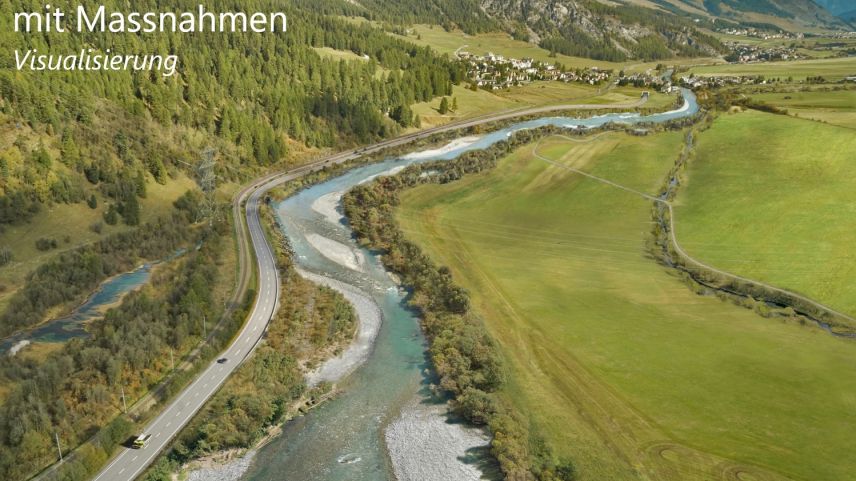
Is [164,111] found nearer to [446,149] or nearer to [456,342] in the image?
[446,149]

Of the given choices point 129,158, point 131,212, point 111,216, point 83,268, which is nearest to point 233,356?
point 83,268

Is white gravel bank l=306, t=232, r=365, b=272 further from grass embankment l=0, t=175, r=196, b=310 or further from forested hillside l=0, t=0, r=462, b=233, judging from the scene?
forested hillside l=0, t=0, r=462, b=233

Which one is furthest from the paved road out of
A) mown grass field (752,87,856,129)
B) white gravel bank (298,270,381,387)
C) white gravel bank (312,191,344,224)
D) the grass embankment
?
mown grass field (752,87,856,129)

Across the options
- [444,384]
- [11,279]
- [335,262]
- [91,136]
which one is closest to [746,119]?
[335,262]

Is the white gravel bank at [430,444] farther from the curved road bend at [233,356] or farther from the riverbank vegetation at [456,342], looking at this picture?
the curved road bend at [233,356]

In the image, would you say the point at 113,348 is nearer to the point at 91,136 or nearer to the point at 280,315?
the point at 280,315

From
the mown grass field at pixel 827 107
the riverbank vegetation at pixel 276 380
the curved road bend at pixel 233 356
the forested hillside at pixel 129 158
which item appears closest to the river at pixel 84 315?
the forested hillside at pixel 129 158
